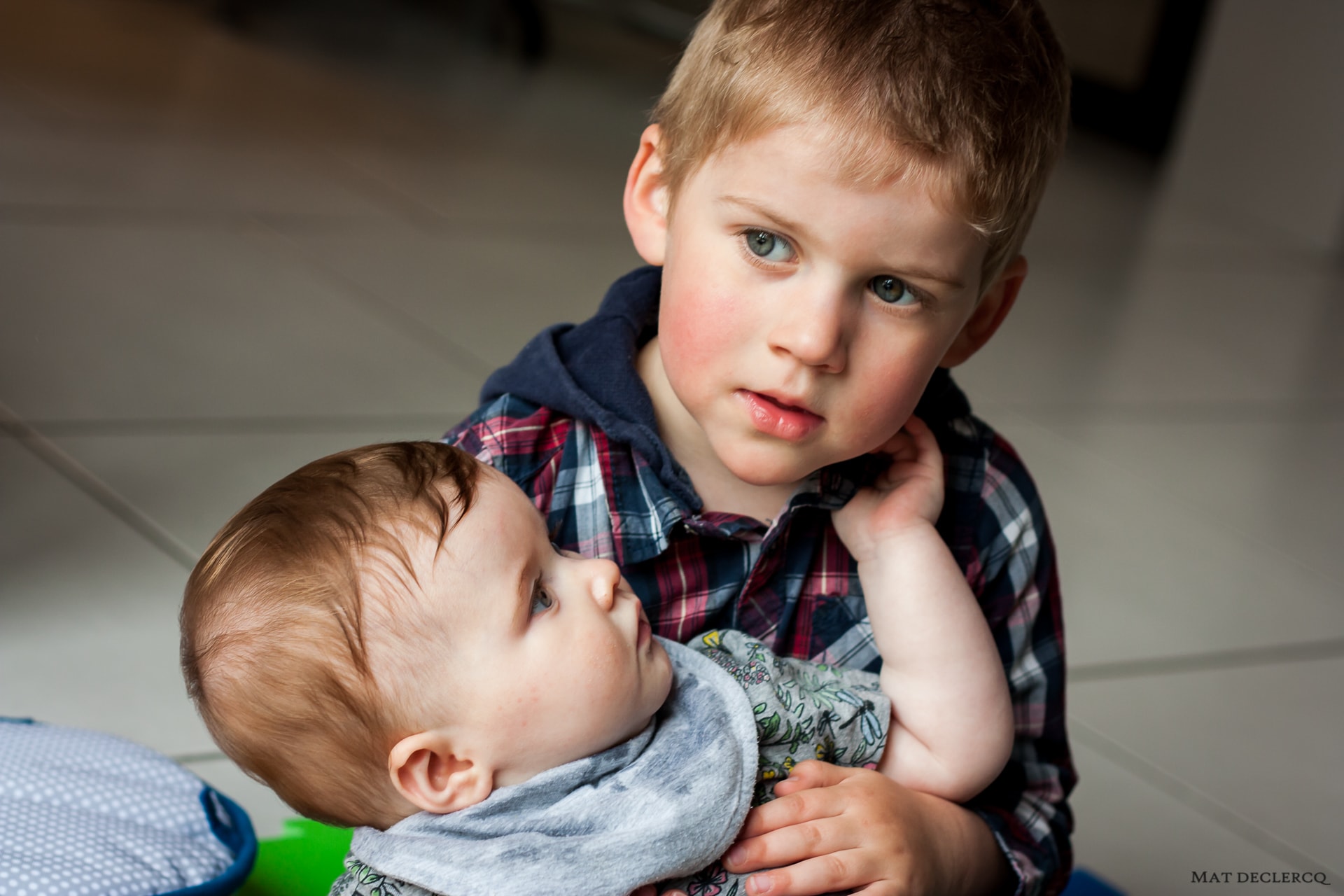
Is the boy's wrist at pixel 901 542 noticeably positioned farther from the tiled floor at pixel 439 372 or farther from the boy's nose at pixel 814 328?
the tiled floor at pixel 439 372

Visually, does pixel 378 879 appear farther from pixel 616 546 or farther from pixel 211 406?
pixel 211 406

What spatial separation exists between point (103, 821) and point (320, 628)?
0.33 m

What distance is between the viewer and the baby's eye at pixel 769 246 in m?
0.83

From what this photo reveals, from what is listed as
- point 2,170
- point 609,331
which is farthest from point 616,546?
point 2,170

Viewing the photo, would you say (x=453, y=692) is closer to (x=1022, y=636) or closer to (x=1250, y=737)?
(x=1022, y=636)

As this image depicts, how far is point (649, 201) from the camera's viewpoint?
3.16 ft

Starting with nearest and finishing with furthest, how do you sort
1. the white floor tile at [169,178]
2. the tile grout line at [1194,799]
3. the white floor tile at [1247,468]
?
the tile grout line at [1194,799] → the white floor tile at [1247,468] → the white floor tile at [169,178]

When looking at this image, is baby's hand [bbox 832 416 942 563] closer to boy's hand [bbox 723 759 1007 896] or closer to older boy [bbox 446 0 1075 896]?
older boy [bbox 446 0 1075 896]

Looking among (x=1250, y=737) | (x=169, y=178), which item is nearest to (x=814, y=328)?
(x=1250, y=737)

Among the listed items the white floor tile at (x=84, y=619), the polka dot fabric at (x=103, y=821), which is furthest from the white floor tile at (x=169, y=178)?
the polka dot fabric at (x=103, y=821)

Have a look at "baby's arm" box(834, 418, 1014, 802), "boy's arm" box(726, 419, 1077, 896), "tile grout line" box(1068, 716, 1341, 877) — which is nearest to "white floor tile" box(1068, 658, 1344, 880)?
"tile grout line" box(1068, 716, 1341, 877)

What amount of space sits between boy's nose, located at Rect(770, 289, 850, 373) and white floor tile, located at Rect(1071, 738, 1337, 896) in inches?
29.5

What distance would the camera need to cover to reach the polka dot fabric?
2.86ft

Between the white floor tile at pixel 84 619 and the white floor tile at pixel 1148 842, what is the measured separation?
2.81ft
